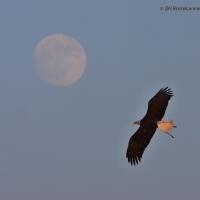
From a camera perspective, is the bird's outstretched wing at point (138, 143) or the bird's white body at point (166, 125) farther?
the bird's outstretched wing at point (138, 143)

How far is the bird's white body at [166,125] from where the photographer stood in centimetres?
2919

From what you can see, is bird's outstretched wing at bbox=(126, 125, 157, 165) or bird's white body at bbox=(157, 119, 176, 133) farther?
bird's outstretched wing at bbox=(126, 125, 157, 165)

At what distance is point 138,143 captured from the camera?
32.1 m

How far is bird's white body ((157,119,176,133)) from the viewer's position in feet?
95.8

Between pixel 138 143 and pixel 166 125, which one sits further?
pixel 138 143

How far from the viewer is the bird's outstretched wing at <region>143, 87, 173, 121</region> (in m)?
30.7

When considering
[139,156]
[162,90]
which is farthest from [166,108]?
[139,156]

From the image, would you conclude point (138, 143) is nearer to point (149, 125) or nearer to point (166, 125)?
point (149, 125)

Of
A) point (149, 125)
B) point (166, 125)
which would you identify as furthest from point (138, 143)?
point (166, 125)

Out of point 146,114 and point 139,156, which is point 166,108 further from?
point 139,156

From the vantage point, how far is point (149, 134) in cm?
3166

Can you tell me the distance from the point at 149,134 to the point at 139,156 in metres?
1.30

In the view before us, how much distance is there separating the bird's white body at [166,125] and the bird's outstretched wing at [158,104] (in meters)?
0.44

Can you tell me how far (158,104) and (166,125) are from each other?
5.17 ft
